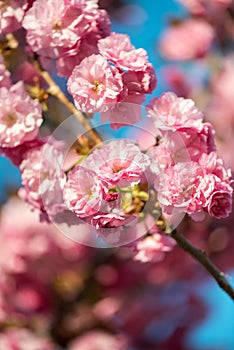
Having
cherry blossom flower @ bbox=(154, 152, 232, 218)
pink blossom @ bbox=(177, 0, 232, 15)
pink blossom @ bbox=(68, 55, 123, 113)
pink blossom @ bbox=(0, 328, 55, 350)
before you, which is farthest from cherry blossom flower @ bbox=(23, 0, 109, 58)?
pink blossom @ bbox=(177, 0, 232, 15)

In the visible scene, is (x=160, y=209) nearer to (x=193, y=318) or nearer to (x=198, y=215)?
(x=198, y=215)

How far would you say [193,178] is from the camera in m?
0.93

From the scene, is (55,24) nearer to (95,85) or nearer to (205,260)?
(95,85)

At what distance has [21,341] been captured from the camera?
204 cm

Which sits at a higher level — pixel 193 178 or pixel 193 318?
pixel 193 178

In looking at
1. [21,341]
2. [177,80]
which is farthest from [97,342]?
[177,80]

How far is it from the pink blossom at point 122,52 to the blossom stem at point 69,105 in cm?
11

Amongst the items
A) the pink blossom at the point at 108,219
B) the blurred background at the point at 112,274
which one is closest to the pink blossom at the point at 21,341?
the blurred background at the point at 112,274

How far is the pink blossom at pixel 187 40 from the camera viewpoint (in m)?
2.33

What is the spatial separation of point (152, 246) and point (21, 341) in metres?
1.09

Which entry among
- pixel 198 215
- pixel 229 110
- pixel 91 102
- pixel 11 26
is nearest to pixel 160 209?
pixel 198 215

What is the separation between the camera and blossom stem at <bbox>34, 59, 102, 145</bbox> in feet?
3.40

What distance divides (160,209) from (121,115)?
0.13m

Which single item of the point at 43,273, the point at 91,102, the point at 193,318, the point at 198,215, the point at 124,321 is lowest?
the point at 193,318
